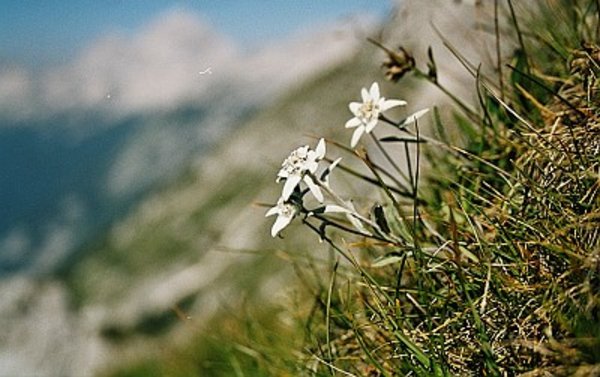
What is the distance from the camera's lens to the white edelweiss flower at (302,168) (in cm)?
242

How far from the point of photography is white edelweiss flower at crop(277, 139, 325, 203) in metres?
2.42

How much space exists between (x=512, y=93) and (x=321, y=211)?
1.56m

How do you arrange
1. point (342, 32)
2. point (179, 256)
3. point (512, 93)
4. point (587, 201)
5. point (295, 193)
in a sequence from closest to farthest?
point (587, 201)
point (295, 193)
point (512, 93)
point (342, 32)
point (179, 256)

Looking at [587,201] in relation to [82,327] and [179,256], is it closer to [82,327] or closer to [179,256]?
[82,327]

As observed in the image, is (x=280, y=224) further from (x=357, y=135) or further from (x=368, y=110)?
(x=368, y=110)

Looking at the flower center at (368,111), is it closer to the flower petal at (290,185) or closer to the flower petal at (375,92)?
the flower petal at (375,92)

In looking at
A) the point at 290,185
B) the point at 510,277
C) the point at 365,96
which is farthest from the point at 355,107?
the point at 510,277

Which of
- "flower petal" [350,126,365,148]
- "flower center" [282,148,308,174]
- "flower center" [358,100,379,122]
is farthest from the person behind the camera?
"flower center" [358,100,379,122]

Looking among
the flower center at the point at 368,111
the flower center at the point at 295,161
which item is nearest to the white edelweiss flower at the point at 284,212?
the flower center at the point at 295,161

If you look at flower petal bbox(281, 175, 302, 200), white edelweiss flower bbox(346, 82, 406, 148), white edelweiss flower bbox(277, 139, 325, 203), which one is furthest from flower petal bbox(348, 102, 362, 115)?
flower petal bbox(281, 175, 302, 200)

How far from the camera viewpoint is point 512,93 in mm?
3516

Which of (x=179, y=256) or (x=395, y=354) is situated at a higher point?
(x=395, y=354)

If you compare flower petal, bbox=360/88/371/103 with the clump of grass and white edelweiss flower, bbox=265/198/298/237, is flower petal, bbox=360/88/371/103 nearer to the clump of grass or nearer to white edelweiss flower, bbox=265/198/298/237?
the clump of grass

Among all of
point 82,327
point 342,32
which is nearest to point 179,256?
point 82,327
